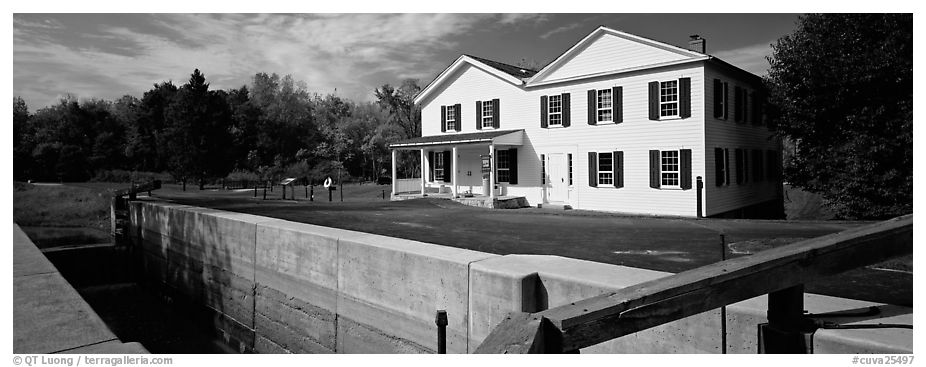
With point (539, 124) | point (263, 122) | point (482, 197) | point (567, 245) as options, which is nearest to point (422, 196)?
point (482, 197)

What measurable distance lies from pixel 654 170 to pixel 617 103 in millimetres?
2625

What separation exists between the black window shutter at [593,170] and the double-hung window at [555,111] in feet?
6.01

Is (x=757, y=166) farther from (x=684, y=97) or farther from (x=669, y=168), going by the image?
(x=684, y=97)

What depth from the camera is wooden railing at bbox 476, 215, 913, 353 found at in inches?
93.6

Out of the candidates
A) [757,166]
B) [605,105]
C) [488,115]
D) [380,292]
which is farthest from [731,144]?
[380,292]

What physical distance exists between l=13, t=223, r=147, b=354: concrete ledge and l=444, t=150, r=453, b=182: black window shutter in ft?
56.6

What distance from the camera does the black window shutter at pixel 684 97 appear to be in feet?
55.7

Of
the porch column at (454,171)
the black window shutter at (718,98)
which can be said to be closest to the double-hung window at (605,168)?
the black window shutter at (718,98)

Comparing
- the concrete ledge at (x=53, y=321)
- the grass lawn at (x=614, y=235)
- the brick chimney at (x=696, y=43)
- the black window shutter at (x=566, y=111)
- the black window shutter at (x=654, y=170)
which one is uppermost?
the brick chimney at (x=696, y=43)

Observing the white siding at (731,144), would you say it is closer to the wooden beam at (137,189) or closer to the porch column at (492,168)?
the porch column at (492,168)

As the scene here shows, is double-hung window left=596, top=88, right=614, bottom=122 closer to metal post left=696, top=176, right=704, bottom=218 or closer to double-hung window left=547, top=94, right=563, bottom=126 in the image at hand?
double-hung window left=547, top=94, right=563, bottom=126

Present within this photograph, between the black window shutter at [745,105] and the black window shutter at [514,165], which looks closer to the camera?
the black window shutter at [745,105]

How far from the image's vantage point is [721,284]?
2.70 meters
